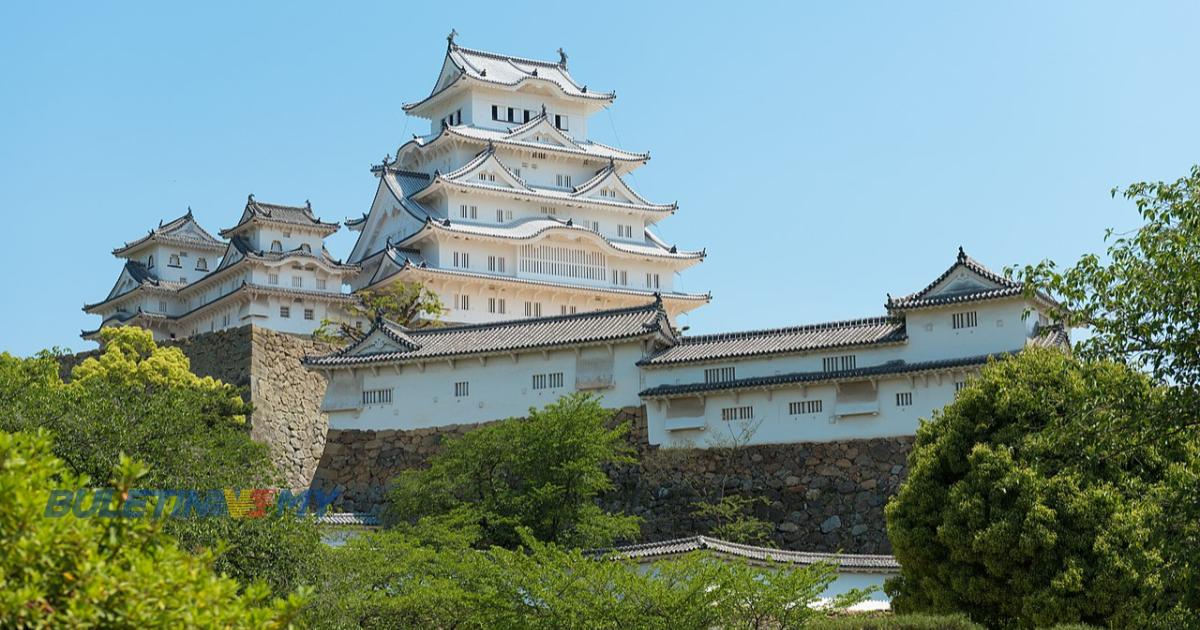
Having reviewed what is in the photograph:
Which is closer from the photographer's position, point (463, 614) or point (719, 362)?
point (463, 614)

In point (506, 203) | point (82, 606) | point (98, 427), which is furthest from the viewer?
point (506, 203)

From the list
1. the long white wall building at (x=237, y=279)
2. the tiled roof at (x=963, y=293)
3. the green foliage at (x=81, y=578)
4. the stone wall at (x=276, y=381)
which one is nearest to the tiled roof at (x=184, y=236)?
the long white wall building at (x=237, y=279)

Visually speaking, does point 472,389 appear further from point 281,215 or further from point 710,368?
point 281,215

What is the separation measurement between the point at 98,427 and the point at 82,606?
57.2 ft

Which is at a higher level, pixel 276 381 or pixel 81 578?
pixel 276 381

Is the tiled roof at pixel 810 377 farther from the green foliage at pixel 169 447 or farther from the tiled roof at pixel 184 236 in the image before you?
the tiled roof at pixel 184 236

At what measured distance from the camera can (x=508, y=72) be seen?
56750 millimetres

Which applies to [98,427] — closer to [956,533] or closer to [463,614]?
[463,614]

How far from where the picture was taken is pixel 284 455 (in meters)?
38.3

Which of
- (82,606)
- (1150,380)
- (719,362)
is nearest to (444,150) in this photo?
(719,362)

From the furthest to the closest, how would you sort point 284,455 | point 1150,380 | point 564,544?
point 284,455 → point 564,544 → point 1150,380

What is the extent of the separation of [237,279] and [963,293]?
92.2ft

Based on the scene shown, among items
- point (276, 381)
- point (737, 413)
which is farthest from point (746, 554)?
point (276, 381)

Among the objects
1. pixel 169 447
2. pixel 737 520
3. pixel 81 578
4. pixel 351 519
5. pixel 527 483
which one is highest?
pixel 169 447
